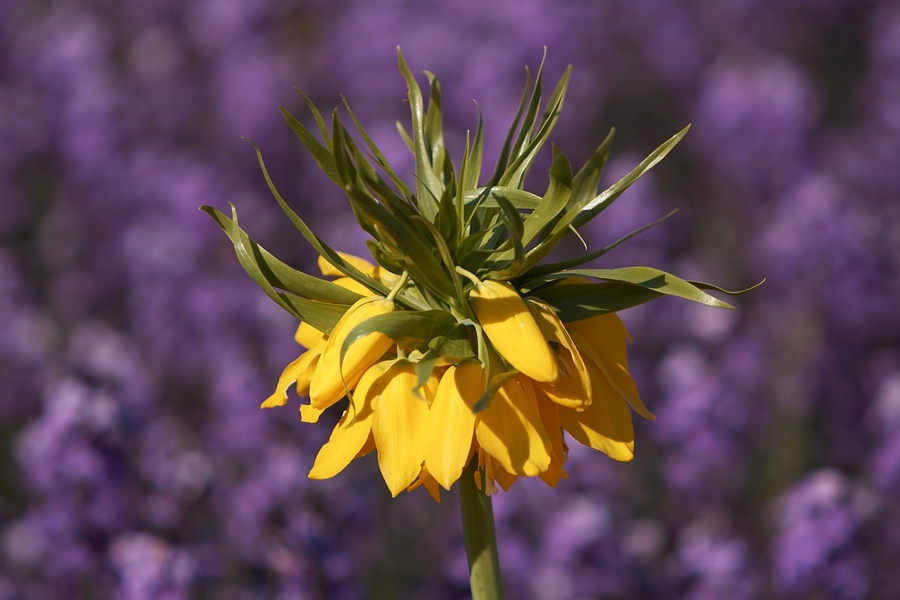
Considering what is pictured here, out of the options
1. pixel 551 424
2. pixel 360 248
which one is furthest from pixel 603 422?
pixel 360 248

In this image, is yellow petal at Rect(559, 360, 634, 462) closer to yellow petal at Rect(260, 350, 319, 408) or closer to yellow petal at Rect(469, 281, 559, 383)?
yellow petal at Rect(469, 281, 559, 383)

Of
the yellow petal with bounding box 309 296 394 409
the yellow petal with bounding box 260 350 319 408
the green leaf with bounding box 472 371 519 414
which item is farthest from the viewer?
the yellow petal with bounding box 260 350 319 408

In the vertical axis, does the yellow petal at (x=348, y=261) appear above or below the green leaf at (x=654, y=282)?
above

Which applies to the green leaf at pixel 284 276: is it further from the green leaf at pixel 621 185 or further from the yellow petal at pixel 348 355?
the green leaf at pixel 621 185

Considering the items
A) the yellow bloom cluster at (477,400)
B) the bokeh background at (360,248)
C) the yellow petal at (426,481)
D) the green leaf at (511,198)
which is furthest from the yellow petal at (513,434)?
the bokeh background at (360,248)

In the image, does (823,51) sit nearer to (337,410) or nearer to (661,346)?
(661,346)

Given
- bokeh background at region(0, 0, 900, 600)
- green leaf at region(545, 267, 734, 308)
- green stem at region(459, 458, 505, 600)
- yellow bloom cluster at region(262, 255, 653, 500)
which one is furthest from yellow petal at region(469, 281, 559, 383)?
bokeh background at region(0, 0, 900, 600)
